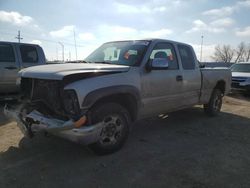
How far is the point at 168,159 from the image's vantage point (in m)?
4.34

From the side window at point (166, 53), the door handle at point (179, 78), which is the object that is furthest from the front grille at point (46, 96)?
the door handle at point (179, 78)

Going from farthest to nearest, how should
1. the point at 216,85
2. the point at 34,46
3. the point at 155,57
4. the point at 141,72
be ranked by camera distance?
1. the point at 34,46
2. the point at 216,85
3. the point at 155,57
4. the point at 141,72

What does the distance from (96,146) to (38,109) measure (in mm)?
1065

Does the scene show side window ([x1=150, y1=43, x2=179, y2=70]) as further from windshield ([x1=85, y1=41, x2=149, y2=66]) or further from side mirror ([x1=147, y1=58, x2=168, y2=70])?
side mirror ([x1=147, y1=58, x2=168, y2=70])

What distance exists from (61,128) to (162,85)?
231cm

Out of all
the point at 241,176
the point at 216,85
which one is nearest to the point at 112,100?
the point at 241,176

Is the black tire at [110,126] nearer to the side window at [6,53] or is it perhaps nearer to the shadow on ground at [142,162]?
the shadow on ground at [142,162]

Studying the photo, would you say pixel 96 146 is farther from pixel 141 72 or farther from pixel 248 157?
pixel 248 157

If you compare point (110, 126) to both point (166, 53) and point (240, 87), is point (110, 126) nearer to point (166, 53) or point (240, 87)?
point (166, 53)

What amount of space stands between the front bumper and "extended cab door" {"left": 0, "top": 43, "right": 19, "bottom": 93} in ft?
14.9

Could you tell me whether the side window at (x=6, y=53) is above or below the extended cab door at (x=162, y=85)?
above

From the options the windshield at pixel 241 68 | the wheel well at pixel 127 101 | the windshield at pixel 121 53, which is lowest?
the wheel well at pixel 127 101

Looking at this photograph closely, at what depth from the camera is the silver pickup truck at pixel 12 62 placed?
823 centimetres

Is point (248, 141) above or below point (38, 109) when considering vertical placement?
below
